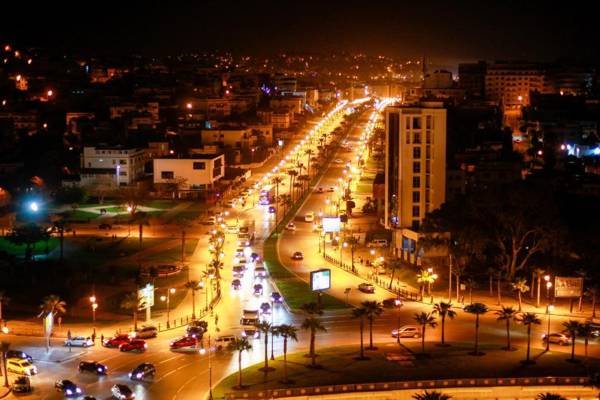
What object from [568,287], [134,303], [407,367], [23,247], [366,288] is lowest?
[407,367]

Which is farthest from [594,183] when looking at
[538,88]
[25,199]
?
[538,88]

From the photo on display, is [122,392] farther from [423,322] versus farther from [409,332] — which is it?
[409,332]

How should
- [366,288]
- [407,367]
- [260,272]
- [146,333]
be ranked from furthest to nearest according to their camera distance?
[260,272], [366,288], [146,333], [407,367]

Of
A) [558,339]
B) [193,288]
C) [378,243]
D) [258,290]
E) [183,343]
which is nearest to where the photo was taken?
[183,343]

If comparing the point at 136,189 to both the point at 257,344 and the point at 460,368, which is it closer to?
the point at 257,344

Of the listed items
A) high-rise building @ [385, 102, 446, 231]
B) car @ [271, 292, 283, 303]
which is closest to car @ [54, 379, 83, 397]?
car @ [271, 292, 283, 303]

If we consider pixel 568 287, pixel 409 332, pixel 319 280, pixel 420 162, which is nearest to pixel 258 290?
pixel 319 280
